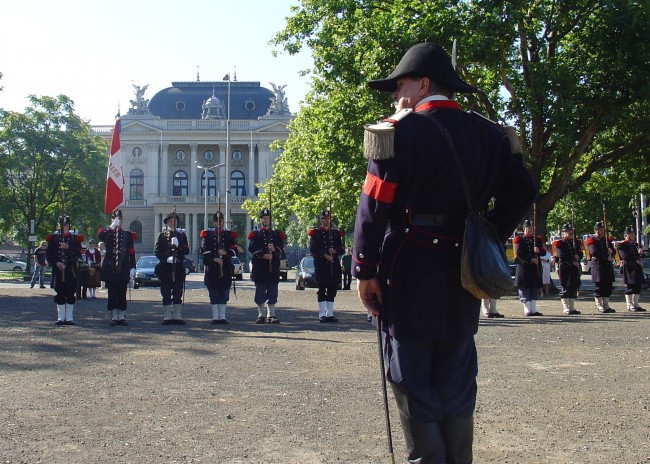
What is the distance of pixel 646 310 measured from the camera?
19438 millimetres

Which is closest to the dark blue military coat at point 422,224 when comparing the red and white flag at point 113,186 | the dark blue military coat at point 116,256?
the dark blue military coat at point 116,256

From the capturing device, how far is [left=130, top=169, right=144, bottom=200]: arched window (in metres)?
101

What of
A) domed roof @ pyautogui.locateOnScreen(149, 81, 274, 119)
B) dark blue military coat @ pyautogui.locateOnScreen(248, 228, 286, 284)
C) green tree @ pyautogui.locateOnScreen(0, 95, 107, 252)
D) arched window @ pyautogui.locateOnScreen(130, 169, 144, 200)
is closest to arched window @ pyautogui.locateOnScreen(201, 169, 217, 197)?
arched window @ pyautogui.locateOnScreen(130, 169, 144, 200)

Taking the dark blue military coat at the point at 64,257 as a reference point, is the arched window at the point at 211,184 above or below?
Answer: above

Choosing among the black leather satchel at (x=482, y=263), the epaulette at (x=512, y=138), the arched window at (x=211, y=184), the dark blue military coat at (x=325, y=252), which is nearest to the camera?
the black leather satchel at (x=482, y=263)

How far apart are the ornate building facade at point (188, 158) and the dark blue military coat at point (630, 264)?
264ft

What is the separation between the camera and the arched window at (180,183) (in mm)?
103000

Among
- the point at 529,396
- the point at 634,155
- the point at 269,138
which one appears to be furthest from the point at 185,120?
the point at 529,396

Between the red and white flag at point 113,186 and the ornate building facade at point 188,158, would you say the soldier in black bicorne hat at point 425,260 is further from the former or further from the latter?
the ornate building facade at point 188,158

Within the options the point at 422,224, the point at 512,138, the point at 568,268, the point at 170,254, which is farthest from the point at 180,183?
the point at 422,224

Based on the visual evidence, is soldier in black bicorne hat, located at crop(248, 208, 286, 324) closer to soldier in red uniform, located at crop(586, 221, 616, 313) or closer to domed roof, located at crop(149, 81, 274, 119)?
soldier in red uniform, located at crop(586, 221, 616, 313)

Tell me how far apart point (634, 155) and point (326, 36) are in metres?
12.3

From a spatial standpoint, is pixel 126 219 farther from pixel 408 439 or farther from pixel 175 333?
pixel 408 439

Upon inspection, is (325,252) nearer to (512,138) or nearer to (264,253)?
(264,253)
